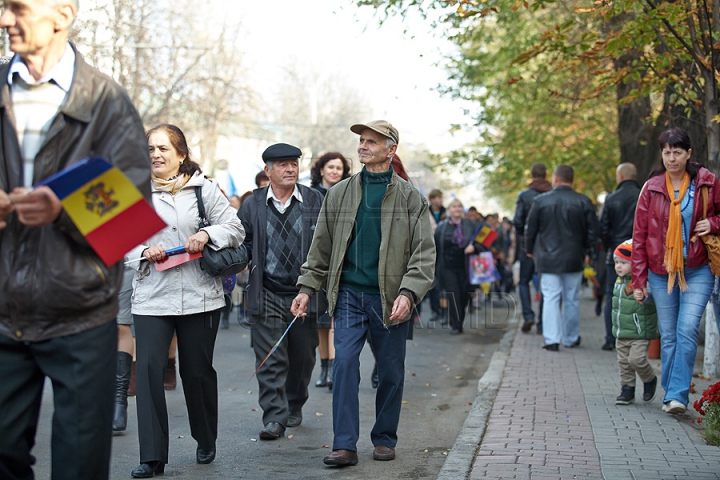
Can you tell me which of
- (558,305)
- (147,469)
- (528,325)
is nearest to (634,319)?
(147,469)

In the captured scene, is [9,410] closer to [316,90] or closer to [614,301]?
[614,301]

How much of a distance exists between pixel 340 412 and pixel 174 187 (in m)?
1.68

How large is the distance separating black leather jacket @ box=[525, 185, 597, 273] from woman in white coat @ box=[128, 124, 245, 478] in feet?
21.5

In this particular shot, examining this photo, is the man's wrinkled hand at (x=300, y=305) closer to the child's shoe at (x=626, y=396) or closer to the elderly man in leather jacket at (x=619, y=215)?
the child's shoe at (x=626, y=396)

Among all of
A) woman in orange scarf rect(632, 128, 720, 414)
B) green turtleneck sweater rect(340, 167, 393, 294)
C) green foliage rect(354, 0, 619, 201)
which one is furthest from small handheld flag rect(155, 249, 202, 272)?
green foliage rect(354, 0, 619, 201)

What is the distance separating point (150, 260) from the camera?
5.58 m

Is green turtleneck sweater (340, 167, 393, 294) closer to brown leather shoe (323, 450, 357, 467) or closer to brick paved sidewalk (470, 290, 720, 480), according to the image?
brown leather shoe (323, 450, 357, 467)

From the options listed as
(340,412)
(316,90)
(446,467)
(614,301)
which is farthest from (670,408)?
(316,90)

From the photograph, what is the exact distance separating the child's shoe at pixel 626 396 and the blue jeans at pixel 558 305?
3853 mm

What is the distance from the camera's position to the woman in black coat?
14539mm

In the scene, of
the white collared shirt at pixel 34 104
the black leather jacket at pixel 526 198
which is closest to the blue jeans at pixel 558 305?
the black leather jacket at pixel 526 198

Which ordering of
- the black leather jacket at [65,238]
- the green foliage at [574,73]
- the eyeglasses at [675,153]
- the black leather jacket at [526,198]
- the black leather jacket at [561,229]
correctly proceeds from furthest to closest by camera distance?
the black leather jacket at [526,198]
the black leather jacket at [561,229]
the green foliage at [574,73]
the eyeglasses at [675,153]
the black leather jacket at [65,238]

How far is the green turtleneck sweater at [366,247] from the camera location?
5906 mm

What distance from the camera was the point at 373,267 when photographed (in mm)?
5906
